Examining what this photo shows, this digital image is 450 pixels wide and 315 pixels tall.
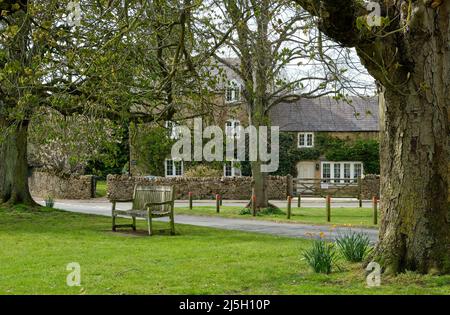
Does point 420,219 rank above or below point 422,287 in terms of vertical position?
above

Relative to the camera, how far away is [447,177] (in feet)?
28.6

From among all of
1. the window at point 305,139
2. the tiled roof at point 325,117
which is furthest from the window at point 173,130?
the window at point 305,139

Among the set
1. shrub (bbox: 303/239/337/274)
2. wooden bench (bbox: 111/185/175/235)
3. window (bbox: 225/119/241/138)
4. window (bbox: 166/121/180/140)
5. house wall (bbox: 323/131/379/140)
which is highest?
house wall (bbox: 323/131/379/140)

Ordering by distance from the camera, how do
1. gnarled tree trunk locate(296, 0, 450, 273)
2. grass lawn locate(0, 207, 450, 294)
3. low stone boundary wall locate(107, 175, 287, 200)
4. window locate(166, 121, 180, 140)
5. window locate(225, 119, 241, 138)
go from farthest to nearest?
low stone boundary wall locate(107, 175, 287, 200) < window locate(225, 119, 241, 138) < window locate(166, 121, 180, 140) < gnarled tree trunk locate(296, 0, 450, 273) < grass lawn locate(0, 207, 450, 294)

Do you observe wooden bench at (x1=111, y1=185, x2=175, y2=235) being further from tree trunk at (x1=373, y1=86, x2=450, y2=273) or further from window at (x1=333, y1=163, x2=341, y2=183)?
window at (x1=333, y1=163, x2=341, y2=183)

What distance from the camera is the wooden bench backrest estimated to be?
16334mm

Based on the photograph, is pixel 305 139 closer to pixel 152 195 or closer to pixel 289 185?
pixel 289 185

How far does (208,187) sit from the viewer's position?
4197cm

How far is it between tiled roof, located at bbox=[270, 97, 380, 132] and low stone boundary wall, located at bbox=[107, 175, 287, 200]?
915 centimetres

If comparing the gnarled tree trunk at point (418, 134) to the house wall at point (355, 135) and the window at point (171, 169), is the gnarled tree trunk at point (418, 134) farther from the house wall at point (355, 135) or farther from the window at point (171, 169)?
the house wall at point (355, 135)

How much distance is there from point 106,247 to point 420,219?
6.69 metres

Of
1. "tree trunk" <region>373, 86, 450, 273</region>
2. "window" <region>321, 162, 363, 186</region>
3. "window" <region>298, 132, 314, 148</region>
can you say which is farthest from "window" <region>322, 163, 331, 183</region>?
"tree trunk" <region>373, 86, 450, 273</region>
